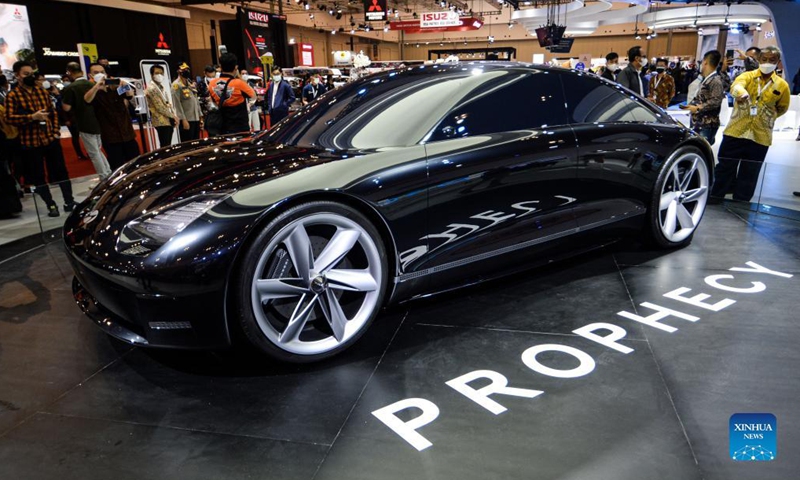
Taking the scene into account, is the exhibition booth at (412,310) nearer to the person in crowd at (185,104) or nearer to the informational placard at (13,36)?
the person in crowd at (185,104)

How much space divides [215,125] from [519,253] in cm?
530

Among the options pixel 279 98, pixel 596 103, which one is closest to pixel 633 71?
pixel 596 103

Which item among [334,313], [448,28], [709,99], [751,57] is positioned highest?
[448,28]

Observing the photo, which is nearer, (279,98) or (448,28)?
(279,98)

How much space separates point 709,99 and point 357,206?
16.9 feet

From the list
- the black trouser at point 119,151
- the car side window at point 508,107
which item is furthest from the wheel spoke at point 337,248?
the black trouser at point 119,151

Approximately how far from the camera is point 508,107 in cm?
298

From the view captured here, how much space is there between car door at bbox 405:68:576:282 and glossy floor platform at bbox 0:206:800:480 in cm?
40

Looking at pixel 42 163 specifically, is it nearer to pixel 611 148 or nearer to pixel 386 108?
pixel 386 108

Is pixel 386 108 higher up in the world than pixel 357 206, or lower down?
higher up

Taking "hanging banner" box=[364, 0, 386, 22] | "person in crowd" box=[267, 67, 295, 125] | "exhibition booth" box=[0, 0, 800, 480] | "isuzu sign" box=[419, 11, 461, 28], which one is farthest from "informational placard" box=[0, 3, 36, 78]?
"isuzu sign" box=[419, 11, 461, 28]

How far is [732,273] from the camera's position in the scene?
3.47 meters

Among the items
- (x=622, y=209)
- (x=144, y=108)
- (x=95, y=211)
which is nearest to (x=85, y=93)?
(x=144, y=108)

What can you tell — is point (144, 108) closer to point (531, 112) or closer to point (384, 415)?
point (531, 112)
